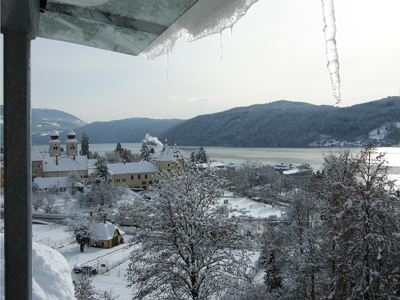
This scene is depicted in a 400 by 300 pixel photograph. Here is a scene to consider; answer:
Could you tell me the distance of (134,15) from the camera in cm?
119

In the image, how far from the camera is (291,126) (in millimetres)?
72938

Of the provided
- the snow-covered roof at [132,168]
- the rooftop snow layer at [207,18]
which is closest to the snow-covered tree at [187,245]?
the rooftop snow layer at [207,18]

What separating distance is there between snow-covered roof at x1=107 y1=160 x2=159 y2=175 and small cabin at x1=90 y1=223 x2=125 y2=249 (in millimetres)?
24830

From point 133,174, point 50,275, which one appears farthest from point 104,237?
point 133,174

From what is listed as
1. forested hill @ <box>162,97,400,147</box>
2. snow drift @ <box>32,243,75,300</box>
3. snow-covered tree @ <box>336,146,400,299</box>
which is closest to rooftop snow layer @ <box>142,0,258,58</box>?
snow drift @ <box>32,243,75,300</box>

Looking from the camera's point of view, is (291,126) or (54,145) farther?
(291,126)

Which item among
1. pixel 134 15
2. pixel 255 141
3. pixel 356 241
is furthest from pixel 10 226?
pixel 255 141

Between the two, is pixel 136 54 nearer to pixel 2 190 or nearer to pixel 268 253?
pixel 2 190

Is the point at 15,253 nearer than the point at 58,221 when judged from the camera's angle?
Yes

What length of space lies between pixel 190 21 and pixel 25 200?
2.23ft

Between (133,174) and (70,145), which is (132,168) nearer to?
(133,174)

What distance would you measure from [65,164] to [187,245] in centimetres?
4569

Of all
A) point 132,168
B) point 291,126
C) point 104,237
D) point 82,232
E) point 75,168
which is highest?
point 291,126

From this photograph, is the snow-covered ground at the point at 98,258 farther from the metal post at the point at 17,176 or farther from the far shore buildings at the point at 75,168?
the far shore buildings at the point at 75,168
